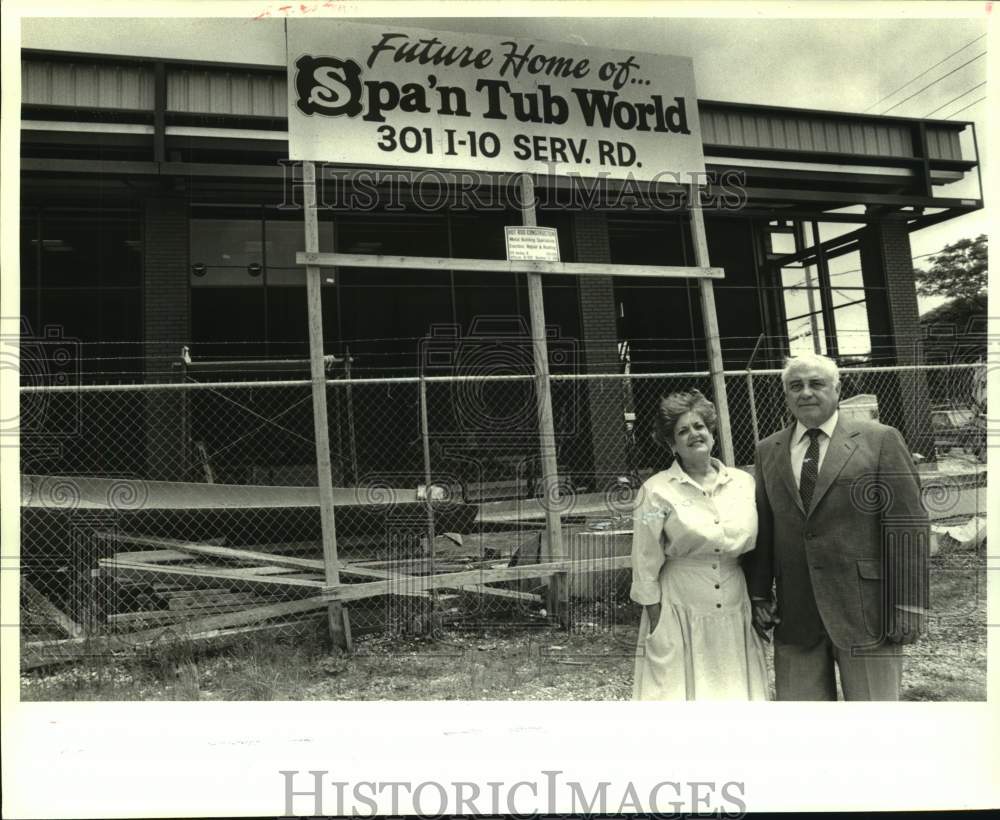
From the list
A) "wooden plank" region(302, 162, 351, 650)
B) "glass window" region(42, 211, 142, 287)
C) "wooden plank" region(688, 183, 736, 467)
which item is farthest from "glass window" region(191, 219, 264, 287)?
"wooden plank" region(688, 183, 736, 467)

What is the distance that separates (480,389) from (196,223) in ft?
18.3

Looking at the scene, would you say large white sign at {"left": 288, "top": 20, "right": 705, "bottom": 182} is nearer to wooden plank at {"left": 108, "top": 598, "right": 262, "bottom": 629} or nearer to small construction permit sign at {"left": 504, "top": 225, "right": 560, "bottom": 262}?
small construction permit sign at {"left": 504, "top": 225, "right": 560, "bottom": 262}

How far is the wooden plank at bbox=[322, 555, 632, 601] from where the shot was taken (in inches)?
195

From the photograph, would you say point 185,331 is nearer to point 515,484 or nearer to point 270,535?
point 270,535

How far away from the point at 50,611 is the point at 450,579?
9.39 feet

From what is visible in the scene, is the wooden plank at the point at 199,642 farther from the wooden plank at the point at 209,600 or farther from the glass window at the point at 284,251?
the glass window at the point at 284,251

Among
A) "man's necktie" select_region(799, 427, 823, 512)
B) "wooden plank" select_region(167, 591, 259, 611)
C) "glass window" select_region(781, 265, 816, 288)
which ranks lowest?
"wooden plank" select_region(167, 591, 259, 611)

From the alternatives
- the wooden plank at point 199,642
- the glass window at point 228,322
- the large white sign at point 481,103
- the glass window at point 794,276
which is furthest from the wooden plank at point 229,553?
the glass window at point 794,276

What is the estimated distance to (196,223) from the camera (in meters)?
9.41

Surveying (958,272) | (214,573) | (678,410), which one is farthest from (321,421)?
(958,272)

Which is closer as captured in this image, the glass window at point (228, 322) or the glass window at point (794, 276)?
the glass window at point (794, 276)

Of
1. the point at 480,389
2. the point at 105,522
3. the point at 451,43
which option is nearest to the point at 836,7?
the point at 451,43

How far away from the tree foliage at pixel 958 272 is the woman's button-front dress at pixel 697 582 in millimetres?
2072

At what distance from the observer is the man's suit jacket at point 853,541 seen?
288 cm
